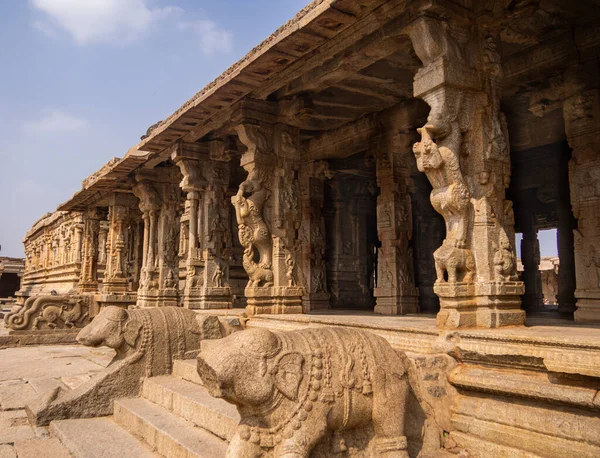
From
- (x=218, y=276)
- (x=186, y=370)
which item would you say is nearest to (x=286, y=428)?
(x=186, y=370)

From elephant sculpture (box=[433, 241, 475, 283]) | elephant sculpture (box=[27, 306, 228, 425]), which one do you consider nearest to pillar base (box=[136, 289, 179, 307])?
elephant sculpture (box=[27, 306, 228, 425])

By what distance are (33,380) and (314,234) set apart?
5467 mm

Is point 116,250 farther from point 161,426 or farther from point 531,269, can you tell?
Result: point 531,269

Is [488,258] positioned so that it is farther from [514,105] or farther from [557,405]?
[514,105]

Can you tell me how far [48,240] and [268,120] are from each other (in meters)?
21.2

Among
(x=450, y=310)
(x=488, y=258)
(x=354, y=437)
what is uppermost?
(x=488, y=258)

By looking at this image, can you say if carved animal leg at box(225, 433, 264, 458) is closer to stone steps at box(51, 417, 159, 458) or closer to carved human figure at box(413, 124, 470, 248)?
stone steps at box(51, 417, 159, 458)

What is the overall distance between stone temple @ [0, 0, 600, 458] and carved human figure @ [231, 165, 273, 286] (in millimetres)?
32

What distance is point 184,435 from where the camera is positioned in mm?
4078

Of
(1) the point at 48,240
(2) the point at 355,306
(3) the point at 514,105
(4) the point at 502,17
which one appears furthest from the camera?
(1) the point at 48,240

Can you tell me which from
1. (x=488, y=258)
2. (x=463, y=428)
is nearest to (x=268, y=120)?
(x=488, y=258)

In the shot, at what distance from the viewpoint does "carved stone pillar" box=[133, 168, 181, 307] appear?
10.9 metres

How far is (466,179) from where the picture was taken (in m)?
4.42

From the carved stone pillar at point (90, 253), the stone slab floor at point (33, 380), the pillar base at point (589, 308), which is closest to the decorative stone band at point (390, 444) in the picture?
the stone slab floor at point (33, 380)
